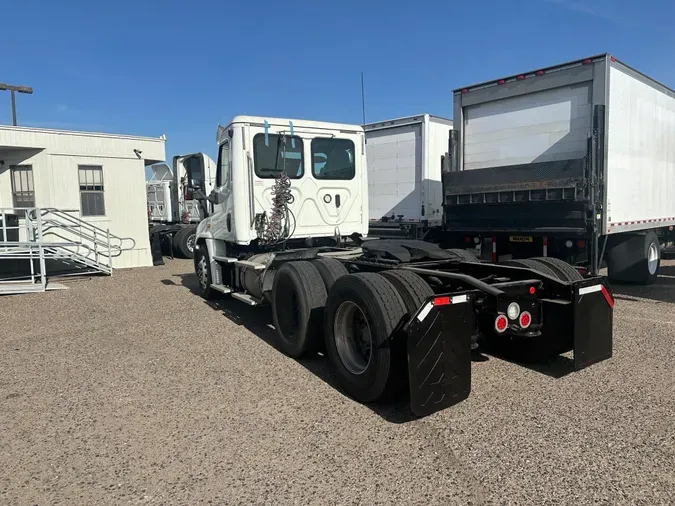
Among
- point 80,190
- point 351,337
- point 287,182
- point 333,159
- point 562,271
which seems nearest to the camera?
point 351,337

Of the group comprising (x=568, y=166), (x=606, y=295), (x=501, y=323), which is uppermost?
(x=568, y=166)

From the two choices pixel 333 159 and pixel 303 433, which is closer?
pixel 303 433

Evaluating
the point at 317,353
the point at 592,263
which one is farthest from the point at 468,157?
the point at 317,353

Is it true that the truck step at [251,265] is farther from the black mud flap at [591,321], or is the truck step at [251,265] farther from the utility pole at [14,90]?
the utility pole at [14,90]

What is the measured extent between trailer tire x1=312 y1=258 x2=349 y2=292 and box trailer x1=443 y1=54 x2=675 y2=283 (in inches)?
169

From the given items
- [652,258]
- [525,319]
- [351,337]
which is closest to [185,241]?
[652,258]

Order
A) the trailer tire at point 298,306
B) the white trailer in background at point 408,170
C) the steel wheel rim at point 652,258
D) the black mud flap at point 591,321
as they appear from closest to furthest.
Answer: the black mud flap at point 591,321, the trailer tire at point 298,306, the steel wheel rim at point 652,258, the white trailer in background at point 408,170

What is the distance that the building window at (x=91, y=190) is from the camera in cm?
1421

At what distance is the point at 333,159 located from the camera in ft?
25.4

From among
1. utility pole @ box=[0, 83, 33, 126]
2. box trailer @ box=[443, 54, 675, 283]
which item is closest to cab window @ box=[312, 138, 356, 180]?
box trailer @ box=[443, 54, 675, 283]

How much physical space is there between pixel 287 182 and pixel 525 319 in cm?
391

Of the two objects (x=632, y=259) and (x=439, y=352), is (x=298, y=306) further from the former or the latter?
(x=632, y=259)

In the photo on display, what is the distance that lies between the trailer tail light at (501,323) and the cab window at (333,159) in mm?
4193

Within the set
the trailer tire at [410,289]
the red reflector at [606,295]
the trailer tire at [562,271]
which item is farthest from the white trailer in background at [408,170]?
the trailer tire at [410,289]
